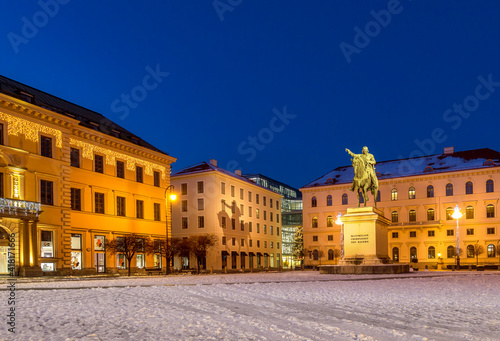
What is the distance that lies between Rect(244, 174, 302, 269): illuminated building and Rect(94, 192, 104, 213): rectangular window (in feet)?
235

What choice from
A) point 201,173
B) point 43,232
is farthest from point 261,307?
point 201,173

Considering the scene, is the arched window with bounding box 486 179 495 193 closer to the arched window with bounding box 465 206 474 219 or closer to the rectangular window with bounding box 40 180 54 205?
the arched window with bounding box 465 206 474 219

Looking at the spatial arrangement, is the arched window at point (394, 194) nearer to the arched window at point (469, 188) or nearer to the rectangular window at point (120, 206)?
the arched window at point (469, 188)

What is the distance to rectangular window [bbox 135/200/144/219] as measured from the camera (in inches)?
2200

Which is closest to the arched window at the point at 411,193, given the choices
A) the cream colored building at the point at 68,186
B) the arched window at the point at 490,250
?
the arched window at the point at 490,250

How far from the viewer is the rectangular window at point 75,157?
47.8 metres

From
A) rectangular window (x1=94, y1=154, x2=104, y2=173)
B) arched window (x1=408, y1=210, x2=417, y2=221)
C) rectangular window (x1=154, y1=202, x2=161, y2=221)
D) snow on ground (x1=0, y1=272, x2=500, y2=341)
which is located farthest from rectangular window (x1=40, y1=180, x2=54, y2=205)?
arched window (x1=408, y1=210, x2=417, y2=221)

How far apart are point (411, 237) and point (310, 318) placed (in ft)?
252

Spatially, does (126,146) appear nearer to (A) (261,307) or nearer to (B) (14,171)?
(B) (14,171)

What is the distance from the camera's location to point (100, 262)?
49.5m

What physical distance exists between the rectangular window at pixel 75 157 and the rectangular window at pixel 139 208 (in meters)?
9.42

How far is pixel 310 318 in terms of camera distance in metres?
9.97

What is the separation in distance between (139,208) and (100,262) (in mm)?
8586

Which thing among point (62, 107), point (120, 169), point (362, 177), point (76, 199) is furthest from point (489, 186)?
point (62, 107)
